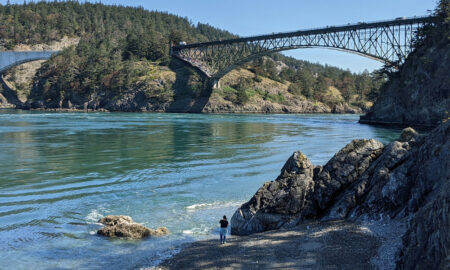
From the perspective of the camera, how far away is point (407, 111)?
60.8m

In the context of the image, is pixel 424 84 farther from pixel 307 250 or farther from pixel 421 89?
pixel 307 250

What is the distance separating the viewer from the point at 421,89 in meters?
56.9

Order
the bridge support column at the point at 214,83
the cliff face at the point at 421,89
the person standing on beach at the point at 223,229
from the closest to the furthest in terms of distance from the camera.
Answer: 1. the person standing on beach at the point at 223,229
2. the cliff face at the point at 421,89
3. the bridge support column at the point at 214,83

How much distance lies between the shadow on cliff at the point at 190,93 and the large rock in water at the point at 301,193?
338 ft

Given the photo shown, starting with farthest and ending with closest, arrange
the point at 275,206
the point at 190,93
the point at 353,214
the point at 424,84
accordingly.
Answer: the point at 190,93 < the point at 424,84 < the point at 275,206 < the point at 353,214

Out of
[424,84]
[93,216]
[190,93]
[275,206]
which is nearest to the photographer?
[275,206]

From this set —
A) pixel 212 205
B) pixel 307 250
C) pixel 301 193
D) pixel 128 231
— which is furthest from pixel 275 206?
pixel 128 231

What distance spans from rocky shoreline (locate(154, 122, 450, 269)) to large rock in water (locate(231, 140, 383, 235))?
0.12 ft

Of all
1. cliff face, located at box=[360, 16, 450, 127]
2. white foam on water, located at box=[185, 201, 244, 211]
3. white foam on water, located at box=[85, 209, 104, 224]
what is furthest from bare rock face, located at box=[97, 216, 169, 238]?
cliff face, located at box=[360, 16, 450, 127]

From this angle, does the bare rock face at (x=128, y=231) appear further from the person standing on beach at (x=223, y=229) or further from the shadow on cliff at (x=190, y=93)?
the shadow on cliff at (x=190, y=93)

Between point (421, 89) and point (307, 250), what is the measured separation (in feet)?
180

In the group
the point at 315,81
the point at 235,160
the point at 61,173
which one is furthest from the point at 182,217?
the point at 315,81

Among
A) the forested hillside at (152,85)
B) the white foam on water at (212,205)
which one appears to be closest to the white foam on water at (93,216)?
the white foam on water at (212,205)

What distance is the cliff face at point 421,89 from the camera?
5197 centimetres
